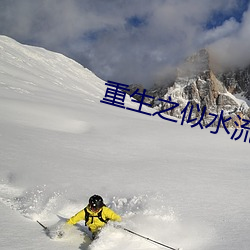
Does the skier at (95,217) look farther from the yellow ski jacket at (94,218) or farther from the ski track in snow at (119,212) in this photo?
the ski track in snow at (119,212)

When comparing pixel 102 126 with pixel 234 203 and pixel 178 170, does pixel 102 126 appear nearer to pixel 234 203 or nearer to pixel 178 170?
pixel 178 170

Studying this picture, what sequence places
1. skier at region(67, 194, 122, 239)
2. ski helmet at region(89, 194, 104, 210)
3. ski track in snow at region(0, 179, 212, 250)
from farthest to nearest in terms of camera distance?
1. skier at region(67, 194, 122, 239)
2. ski helmet at region(89, 194, 104, 210)
3. ski track in snow at region(0, 179, 212, 250)

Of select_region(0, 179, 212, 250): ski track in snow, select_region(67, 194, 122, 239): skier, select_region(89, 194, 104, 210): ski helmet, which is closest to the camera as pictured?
select_region(0, 179, 212, 250): ski track in snow

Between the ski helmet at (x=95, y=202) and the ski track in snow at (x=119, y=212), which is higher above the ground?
the ski helmet at (x=95, y=202)

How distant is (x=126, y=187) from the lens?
285 inches

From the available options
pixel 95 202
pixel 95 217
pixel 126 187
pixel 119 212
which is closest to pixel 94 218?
pixel 95 217

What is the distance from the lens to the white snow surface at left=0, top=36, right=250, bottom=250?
5000 millimetres

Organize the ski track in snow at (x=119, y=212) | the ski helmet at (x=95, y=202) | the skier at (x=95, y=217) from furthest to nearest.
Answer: the skier at (x=95, y=217), the ski helmet at (x=95, y=202), the ski track in snow at (x=119, y=212)

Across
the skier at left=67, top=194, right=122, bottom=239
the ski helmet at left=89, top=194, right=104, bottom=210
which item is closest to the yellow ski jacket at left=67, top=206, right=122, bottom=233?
the skier at left=67, top=194, right=122, bottom=239

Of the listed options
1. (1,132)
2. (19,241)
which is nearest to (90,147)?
(1,132)

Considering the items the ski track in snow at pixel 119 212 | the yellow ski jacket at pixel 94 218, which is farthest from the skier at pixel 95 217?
the ski track in snow at pixel 119 212

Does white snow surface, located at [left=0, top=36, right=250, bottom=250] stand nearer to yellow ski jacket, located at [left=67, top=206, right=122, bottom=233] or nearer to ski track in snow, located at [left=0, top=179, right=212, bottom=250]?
ski track in snow, located at [left=0, top=179, right=212, bottom=250]

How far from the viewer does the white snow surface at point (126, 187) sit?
5000 millimetres

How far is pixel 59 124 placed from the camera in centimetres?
1512
